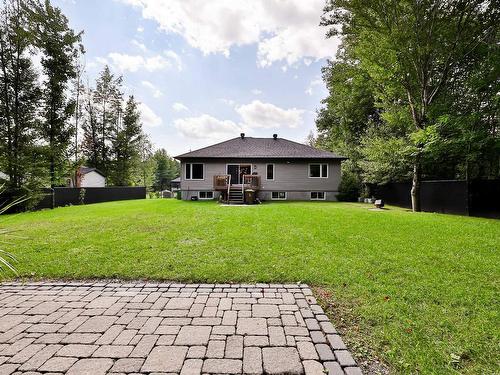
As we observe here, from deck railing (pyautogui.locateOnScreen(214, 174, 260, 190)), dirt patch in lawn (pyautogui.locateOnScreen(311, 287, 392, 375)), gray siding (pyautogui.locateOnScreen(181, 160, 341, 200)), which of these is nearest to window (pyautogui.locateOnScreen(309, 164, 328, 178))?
gray siding (pyautogui.locateOnScreen(181, 160, 341, 200))

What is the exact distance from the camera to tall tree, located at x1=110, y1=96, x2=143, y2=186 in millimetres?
27875

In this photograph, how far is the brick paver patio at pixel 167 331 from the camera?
2.04 meters

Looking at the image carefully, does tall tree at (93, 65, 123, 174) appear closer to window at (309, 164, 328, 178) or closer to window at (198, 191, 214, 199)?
window at (198, 191, 214, 199)

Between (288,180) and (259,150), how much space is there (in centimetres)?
333

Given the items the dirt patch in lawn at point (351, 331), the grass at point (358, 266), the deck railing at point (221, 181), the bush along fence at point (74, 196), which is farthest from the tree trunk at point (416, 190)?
the bush along fence at point (74, 196)

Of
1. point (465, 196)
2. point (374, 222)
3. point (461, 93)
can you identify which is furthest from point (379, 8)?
point (374, 222)

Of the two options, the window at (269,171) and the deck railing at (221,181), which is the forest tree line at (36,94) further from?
the window at (269,171)

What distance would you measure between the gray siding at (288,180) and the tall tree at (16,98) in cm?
892

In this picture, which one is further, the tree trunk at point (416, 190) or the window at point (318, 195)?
the window at point (318, 195)

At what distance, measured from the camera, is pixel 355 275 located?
3.97 meters

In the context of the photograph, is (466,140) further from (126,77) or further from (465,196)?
(126,77)

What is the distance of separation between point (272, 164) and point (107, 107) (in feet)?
69.6

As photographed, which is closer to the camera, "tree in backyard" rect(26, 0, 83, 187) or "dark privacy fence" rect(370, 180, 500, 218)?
"dark privacy fence" rect(370, 180, 500, 218)

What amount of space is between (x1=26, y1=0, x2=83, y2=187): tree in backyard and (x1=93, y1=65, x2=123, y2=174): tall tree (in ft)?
34.5
